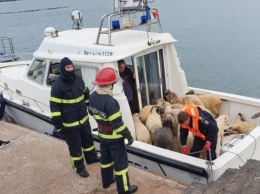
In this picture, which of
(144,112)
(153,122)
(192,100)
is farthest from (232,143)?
(144,112)

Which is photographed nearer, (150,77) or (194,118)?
(194,118)

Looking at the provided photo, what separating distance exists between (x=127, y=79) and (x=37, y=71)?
5.86 ft

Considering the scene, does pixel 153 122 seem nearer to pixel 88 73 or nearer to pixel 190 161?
pixel 190 161

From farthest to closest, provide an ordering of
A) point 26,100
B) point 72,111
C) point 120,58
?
point 26,100 < point 120,58 < point 72,111

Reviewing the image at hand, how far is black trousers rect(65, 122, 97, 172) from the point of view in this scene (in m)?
4.33

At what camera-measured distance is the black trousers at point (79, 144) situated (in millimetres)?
4328

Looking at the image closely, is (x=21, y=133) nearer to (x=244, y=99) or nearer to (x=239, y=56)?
(x=244, y=99)

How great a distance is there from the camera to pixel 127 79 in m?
5.70

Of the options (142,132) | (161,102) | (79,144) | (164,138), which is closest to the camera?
(79,144)

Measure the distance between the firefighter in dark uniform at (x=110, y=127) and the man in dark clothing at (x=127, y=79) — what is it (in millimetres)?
1705

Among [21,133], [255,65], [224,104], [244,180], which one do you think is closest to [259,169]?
[244,180]

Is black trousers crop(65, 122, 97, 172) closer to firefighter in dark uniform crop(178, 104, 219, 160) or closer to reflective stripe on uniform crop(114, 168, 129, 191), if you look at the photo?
reflective stripe on uniform crop(114, 168, 129, 191)

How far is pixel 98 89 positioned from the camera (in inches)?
145

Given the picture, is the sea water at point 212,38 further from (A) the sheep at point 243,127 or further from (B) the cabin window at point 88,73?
(A) the sheep at point 243,127
